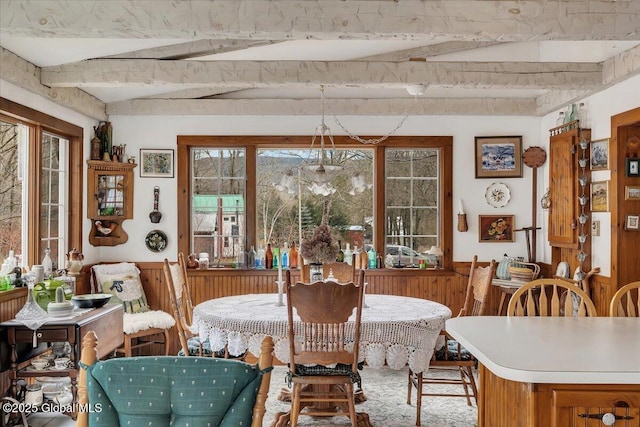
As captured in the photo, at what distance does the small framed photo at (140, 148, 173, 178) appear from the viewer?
6.20 meters

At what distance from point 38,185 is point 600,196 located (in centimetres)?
448

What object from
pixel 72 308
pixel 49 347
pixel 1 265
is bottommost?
pixel 49 347

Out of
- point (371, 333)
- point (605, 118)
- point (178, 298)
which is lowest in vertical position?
point (371, 333)

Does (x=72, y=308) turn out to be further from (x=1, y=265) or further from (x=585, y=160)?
(x=585, y=160)

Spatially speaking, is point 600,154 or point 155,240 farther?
point 155,240

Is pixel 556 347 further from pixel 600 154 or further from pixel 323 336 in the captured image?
pixel 600 154

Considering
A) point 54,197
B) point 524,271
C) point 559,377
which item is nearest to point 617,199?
point 524,271

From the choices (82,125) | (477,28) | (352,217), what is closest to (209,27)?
(477,28)

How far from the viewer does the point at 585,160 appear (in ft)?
17.0

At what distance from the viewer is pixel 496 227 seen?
20.5 ft

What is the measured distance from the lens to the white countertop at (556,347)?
1.98 metres

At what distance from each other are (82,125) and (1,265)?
1.75m

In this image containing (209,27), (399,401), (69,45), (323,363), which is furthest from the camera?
(399,401)

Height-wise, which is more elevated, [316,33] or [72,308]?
[316,33]
